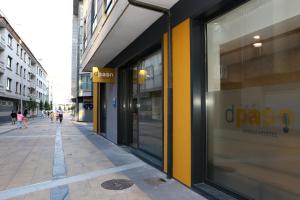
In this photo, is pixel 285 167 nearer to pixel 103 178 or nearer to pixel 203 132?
pixel 203 132

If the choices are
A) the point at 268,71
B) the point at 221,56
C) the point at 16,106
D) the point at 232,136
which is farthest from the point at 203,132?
the point at 16,106

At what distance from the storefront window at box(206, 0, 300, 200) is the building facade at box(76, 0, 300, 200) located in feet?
0.05

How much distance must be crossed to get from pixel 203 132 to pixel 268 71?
1.89 meters

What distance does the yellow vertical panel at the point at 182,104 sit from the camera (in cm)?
571

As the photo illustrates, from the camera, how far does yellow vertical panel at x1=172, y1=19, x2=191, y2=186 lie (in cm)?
571

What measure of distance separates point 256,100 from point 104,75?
29.6 feet

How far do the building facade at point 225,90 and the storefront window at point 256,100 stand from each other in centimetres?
2

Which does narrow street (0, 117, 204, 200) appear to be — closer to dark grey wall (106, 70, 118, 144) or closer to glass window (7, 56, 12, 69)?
dark grey wall (106, 70, 118, 144)

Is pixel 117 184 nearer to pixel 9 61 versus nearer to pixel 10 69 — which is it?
pixel 10 69

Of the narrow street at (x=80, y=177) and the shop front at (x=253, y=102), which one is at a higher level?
the shop front at (x=253, y=102)

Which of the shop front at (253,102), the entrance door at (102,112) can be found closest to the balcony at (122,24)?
the shop front at (253,102)

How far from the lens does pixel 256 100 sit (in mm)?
4344

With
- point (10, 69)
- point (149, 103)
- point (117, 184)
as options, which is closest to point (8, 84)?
point (10, 69)

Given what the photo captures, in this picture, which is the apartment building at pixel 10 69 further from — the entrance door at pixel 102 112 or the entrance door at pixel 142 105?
the entrance door at pixel 142 105
